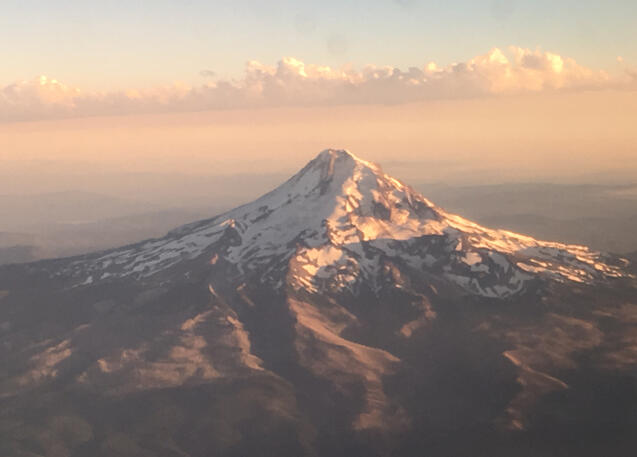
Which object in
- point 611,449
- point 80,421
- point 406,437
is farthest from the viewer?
point 80,421

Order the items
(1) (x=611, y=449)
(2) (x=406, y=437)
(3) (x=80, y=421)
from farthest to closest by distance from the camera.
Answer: (3) (x=80, y=421), (2) (x=406, y=437), (1) (x=611, y=449)

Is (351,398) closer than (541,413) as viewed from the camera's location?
No

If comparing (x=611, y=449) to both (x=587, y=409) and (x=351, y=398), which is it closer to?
(x=587, y=409)

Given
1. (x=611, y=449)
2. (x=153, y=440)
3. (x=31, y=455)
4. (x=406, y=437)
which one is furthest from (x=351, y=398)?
(x=31, y=455)

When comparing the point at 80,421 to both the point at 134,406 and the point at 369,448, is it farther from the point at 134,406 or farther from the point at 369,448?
the point at 369,448

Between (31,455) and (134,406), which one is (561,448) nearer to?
(134,406)

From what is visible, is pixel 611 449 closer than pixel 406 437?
Yes

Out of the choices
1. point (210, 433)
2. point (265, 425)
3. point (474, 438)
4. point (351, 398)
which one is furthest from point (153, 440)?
point (474, 438)

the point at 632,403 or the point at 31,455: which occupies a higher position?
the point at 632,403
